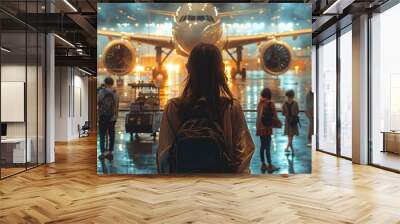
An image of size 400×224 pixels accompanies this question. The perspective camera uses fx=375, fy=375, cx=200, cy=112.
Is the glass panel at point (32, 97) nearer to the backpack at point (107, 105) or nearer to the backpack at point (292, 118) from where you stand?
the backpack at point (107, 105)

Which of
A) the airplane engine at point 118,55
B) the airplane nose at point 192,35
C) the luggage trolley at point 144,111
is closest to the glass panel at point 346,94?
the airplane nose at point 192,35

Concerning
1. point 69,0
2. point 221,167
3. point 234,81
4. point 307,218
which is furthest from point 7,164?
point 307,218

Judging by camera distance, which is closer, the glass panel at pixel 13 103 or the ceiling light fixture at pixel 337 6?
the ceiling light fixture at pixel 337 6

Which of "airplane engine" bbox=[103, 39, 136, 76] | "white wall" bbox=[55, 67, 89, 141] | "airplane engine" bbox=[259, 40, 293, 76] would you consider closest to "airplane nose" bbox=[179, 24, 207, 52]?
"airplane engine" bbox=[103, 39, 136, 76]

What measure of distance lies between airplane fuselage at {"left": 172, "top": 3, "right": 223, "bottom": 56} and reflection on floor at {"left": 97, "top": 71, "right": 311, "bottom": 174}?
71 centimetres

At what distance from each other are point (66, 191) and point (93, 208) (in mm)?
1237

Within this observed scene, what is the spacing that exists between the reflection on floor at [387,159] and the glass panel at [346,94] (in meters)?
1.02

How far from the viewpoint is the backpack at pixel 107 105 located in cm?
672

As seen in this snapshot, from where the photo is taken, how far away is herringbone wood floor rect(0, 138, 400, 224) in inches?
165

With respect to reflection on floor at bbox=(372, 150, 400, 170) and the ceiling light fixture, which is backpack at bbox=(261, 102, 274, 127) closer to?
the ceiling light fixture

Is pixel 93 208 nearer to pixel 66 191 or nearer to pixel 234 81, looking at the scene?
pixel 66 191

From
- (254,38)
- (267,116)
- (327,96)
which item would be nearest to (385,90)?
(267,116)

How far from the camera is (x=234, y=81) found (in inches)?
263

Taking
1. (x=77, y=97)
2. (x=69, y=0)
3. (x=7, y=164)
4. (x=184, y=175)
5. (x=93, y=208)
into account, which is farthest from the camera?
(x=77, y=97)
